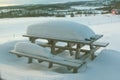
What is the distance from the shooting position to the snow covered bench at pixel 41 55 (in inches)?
240

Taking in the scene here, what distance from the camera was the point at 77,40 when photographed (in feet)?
21.3

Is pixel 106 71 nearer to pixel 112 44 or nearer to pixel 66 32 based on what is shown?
pixel 66 32

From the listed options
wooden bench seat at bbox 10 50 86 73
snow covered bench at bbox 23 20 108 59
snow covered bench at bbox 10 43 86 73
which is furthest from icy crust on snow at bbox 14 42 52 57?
snow covered bench at bbox 23 20 108 59

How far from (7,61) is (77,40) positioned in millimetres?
1864

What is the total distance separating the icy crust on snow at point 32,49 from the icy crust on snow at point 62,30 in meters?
0.49

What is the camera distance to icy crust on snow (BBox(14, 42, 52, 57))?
6512 mm

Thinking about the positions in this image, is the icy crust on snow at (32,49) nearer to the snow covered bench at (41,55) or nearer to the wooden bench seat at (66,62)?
the snow covered bench at (41,55)

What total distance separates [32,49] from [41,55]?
1.05ft

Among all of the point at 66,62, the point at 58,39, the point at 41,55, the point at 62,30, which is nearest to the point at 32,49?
the point at 41,55

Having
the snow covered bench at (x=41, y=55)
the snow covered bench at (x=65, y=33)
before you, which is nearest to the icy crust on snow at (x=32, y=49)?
the snow covered bench at (x=41, y=55)

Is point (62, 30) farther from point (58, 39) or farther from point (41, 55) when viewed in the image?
point (41, 55)

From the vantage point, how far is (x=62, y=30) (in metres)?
6.73

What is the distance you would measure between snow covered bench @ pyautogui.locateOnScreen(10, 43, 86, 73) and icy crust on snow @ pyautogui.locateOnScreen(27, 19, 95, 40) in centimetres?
51

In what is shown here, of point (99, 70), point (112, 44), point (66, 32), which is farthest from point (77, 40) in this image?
point (112, 44)
